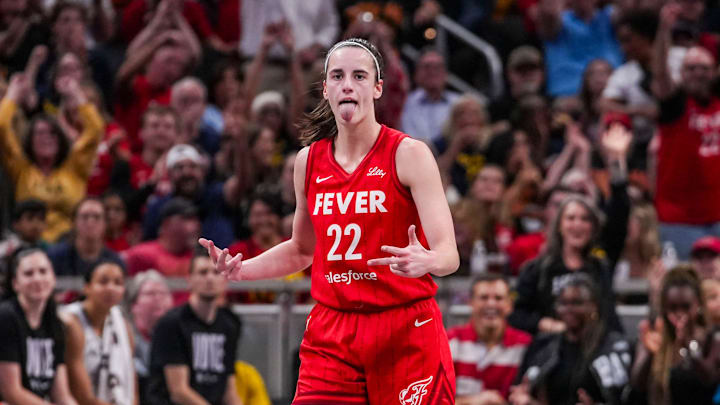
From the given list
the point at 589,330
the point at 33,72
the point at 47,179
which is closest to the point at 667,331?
the point at 589,330

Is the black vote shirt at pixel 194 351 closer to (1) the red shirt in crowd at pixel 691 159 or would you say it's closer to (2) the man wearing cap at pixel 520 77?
(1) the red shirt in crowd at pixel 691 159

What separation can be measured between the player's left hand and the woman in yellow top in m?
6.57

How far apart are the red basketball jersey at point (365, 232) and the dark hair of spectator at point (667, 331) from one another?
3.72 meters

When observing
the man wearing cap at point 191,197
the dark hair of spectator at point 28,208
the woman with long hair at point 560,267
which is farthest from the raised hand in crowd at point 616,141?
the dark hair of spectator at point 28,208

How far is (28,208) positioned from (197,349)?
6.78ft

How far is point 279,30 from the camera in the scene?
1195 centimetres

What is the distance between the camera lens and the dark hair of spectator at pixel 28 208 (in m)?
10.0

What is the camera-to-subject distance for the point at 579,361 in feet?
27.5

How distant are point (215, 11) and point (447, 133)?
10.4 ft

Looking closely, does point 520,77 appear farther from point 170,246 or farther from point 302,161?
point 302,161

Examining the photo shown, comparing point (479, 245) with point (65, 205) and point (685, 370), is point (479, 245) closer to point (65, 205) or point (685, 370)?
point (685, 370)

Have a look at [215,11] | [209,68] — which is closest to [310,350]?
[209,68]

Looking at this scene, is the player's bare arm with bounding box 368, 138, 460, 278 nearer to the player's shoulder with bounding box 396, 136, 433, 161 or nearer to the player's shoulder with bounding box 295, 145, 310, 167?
the player's shoulder with bounding box 396, 136, 433, 161

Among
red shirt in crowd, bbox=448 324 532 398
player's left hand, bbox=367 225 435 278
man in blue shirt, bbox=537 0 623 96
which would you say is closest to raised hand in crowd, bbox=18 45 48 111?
red shirt in crowd, bbox=448 324 532 398
